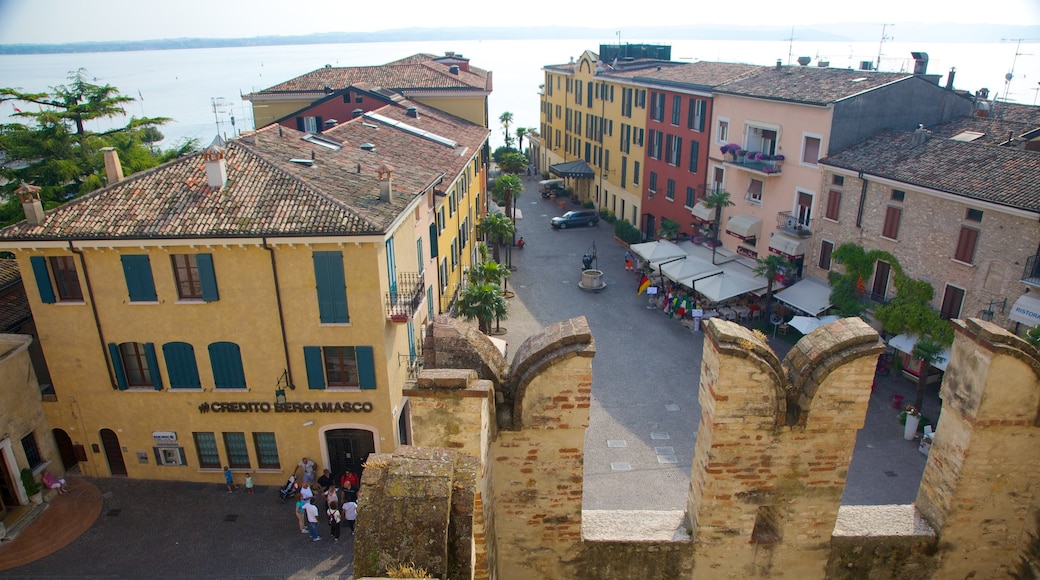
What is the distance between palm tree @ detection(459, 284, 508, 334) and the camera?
3050 centimetres

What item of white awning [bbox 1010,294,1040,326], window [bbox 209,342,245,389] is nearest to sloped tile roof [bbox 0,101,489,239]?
window [bbox 209,342,245,389]

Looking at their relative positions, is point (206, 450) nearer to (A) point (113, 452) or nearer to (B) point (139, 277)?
(A) point (113, 452)

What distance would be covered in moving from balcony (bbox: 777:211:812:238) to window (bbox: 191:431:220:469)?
2955 centimetres

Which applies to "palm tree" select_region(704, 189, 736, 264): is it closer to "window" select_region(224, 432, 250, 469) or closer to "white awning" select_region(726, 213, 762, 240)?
"white awning" select_region(726, 213, 762, 240)

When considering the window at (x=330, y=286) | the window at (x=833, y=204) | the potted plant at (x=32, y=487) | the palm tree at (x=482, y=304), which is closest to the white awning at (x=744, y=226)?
the window at (x=833, y=204)

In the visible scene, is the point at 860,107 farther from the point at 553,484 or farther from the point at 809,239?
the point at 553,484

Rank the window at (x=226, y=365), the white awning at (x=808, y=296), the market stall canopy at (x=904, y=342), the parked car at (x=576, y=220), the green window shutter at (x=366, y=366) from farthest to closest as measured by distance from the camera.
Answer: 1. the parked car at (x=576, y=220)
2. the white awning at (x=808, y=296)
3. the market stall canopy at (x=904, y=342)
4. the window at (x=226, y=365)
5. the green window shutter at (x=366, y=366)

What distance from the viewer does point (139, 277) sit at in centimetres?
2148

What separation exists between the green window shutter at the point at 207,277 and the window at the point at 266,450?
17.5 feet

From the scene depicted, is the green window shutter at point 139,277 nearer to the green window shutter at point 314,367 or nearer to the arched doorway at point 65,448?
the green window shutter at point 314,367

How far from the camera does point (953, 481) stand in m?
8.30

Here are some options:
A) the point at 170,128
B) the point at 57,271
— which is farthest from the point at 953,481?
the point at 170,128

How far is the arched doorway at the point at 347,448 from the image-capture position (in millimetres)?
23781

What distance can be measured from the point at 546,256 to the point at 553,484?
42.5 meters
